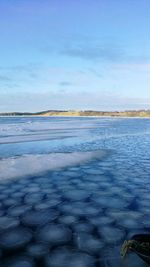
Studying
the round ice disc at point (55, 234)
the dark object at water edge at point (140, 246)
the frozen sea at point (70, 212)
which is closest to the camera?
the dark object at water edge at point (140, 246)

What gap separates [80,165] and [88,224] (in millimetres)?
4373

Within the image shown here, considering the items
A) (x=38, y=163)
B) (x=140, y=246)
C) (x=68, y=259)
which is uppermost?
(x=140, y=246)

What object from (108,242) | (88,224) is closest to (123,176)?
(88,224)

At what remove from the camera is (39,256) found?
301 centimetres

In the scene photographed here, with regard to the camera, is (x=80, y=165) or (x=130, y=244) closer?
(x=130, y=244)

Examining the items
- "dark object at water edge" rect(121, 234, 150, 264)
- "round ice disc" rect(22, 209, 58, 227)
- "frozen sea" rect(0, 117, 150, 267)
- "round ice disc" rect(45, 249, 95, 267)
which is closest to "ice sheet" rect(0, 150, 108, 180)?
"frozen sea" rect(0, 117, 150, 267)

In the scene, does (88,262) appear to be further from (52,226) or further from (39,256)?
(52,226)

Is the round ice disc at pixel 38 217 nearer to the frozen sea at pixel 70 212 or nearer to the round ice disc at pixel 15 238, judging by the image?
the frozen sea at pixel 70 212

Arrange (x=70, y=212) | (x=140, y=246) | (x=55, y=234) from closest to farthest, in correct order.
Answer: (x=140, y=246) → (x=55, y=234) → (x=70, y=212)

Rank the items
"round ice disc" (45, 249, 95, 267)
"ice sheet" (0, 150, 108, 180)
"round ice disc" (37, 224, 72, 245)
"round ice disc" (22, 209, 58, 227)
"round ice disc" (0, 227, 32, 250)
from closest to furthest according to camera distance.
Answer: "round ice disc" (45, 249, 95, 267) → "round ice disc" (0, 227, 32, 250) → "round ice disc" (37, 224, 72, 245) → "round ice disc" (22, 209, 58, 227) → "ice sheet" (0, 150, 108, 180)

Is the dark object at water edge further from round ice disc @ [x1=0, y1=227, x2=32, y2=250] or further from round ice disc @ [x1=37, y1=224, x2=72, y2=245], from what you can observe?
round ice disc @ [x1=0, y1=227, x2=32, y2=250]

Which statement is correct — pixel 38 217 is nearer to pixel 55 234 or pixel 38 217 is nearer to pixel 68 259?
pixel 55 234

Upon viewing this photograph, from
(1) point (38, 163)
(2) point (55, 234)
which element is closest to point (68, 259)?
(2) point (55, 234)

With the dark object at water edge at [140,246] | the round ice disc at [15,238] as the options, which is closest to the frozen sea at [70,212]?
the round ice disc at [15,238]
